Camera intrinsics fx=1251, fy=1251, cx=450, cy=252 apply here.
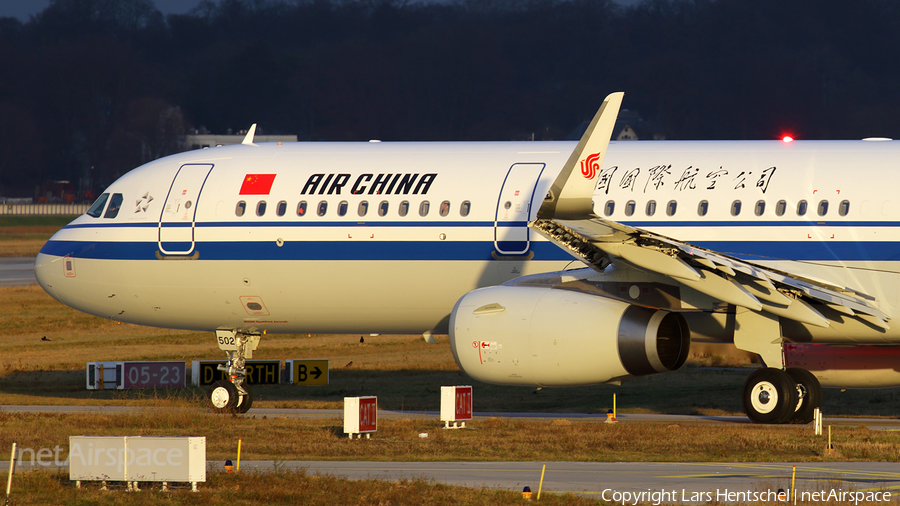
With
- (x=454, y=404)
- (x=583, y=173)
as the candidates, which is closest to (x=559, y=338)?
(x=583, y=173)

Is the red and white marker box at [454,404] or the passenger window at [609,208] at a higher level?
the passenger window at [609,208]

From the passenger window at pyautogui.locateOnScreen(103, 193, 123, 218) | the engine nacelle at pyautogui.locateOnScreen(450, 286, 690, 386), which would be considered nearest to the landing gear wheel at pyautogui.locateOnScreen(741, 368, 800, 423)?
the engine nacelle at pyautogui.locateOnScreen(450, 286, 690, 386)

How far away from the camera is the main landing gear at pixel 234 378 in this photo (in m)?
22.9

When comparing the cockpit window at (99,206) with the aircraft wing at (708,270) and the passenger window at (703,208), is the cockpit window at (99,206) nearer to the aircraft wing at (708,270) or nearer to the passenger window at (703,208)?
the aircraft wing at (708,270)

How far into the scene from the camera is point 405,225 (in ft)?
70.0

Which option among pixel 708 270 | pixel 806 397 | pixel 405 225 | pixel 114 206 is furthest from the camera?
pixel 114 206

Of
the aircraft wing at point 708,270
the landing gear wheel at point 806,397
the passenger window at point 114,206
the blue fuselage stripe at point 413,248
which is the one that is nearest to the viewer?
the aircraft wing at point 708,270

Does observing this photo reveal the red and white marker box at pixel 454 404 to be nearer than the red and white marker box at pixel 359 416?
No

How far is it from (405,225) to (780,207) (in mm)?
6196

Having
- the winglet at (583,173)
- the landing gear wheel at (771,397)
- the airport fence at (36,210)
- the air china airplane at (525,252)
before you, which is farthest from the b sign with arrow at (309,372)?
the airport fence at (36,210)

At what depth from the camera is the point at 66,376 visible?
3259cm

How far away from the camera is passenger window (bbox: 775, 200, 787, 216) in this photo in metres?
19.4

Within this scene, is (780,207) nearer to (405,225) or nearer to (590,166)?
(590,166)

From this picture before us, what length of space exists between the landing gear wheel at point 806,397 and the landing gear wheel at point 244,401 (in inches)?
385
